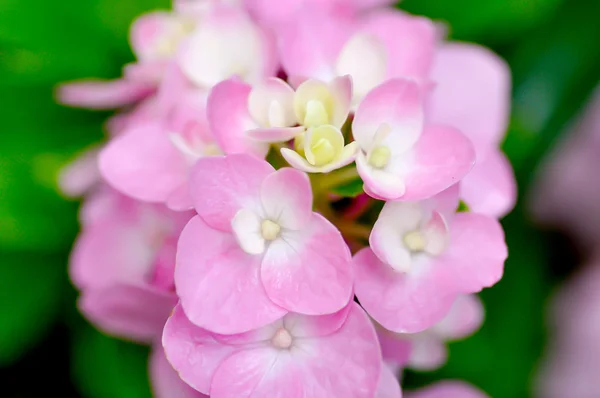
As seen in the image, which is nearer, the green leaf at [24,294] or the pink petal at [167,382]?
the pink petal at [167,382]

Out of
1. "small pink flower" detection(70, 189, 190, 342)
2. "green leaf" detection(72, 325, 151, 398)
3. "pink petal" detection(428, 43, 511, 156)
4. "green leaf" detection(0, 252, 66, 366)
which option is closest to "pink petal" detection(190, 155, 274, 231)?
"small pink flower" detection(70, 189, 190, 342)

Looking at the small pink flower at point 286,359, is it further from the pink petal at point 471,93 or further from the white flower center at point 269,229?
the pink petal at point 471,93

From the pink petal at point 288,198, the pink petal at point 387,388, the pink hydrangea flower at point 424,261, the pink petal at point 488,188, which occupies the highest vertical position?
the pink petal at point 288,198

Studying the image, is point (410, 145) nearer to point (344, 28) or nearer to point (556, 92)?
point (344, 28)

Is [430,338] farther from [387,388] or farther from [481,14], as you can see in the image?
[481,14]

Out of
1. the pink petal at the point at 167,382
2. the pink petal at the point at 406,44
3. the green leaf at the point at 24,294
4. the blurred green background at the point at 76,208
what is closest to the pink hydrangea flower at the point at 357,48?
the pink petal at the point at 406,44

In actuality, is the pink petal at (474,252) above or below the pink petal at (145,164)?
above

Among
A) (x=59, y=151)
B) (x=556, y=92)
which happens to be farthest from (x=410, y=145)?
(x=556, y=92)
